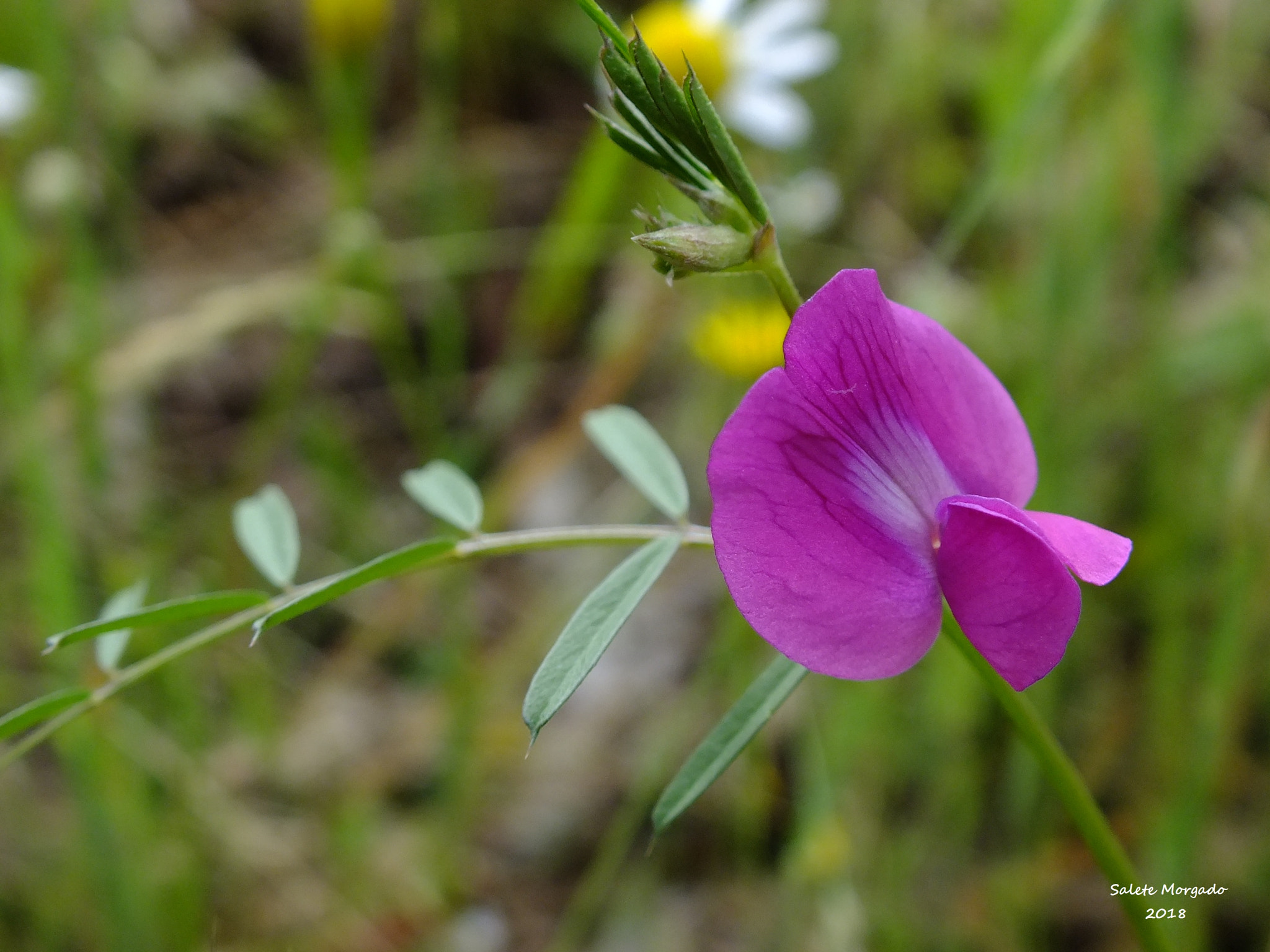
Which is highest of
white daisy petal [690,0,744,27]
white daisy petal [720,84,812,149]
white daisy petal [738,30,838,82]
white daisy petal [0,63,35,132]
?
white daisy petal [0,63,35,132]

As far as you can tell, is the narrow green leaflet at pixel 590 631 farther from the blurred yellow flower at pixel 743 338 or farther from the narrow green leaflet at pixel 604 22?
the blurred yellow flower at pixel 743 338

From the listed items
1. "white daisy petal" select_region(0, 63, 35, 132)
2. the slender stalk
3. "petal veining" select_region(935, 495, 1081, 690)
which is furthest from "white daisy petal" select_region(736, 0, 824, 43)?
"petal veining" select_region(935, 495, 1081, 690)

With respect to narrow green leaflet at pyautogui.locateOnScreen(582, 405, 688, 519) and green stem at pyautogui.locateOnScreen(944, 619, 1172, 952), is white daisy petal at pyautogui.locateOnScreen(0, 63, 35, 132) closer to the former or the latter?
narrow green leaflet at pyautogui.locateOnScreen(582, 405, 688, 519)

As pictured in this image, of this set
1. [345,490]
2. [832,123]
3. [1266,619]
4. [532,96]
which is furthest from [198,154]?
[1266,619]

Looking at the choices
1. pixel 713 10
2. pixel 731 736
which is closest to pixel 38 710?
pixel 731 736

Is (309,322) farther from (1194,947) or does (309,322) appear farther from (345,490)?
(1194,947)

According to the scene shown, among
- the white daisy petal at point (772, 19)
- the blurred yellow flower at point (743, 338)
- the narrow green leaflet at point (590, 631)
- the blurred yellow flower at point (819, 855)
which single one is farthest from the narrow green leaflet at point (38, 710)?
the white daisy petal at point (772, 19)

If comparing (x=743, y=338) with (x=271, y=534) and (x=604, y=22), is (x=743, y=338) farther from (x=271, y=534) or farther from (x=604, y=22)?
(x=604, y=22)
